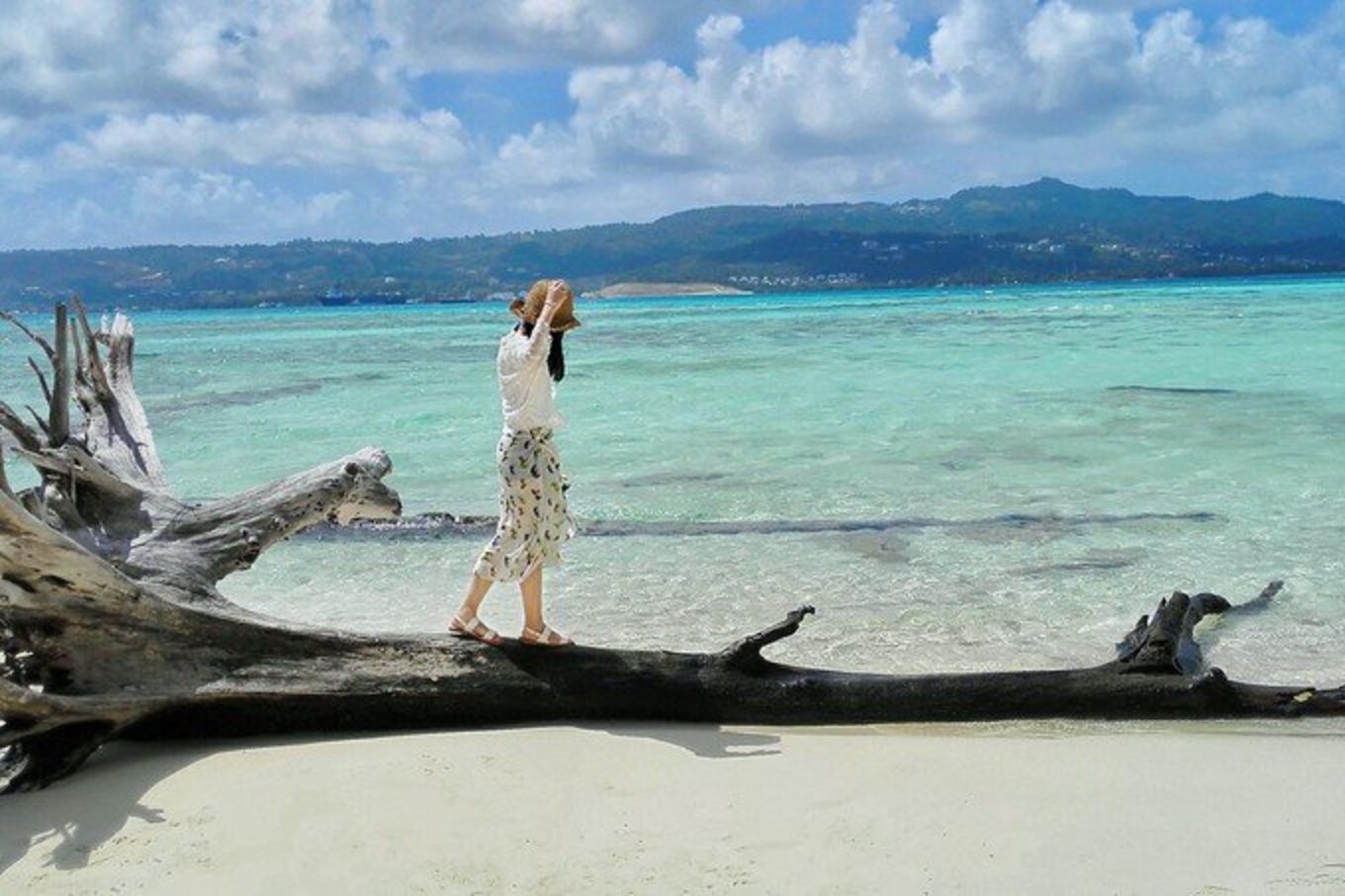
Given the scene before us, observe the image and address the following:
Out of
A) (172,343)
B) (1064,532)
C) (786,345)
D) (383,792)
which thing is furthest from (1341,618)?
(172,343)

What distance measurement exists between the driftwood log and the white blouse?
38.8 inches

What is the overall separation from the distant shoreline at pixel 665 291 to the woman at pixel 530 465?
165 meters

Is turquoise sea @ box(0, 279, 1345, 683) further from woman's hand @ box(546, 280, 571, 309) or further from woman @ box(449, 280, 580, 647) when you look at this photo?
woman's hand @ box(546, 280, 571, 309)

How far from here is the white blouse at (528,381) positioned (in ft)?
17.5

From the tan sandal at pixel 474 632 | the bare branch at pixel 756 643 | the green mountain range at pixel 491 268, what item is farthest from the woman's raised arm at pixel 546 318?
the green mountain range at pixel 491 268

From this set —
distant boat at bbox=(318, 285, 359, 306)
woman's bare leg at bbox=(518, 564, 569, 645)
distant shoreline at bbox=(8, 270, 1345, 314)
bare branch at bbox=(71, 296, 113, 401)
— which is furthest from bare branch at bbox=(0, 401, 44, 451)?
distant boat at bbox=(318, 285, 359, 306)

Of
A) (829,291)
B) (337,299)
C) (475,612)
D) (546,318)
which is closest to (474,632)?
(475,612)

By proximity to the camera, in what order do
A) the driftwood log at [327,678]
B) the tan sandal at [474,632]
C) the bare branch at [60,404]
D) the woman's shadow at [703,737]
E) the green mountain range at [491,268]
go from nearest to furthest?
the driftwood log at [327,678] < the woman's shadow at [703,737] < the tan sandal at [474,632] < the bare branch at [60,404] < the green mountain range at [491,268]

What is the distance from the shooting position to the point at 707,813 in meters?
4.29

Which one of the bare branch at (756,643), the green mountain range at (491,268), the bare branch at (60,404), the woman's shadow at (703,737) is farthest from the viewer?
the green mountain range at (491,268)

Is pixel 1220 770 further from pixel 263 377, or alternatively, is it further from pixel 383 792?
pixel 263 377

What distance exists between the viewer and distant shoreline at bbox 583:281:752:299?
6718 inches

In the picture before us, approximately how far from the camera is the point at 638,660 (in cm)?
521

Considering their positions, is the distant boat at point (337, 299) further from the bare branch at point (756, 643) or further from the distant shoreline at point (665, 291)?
the bare branch at point (756, 643)
